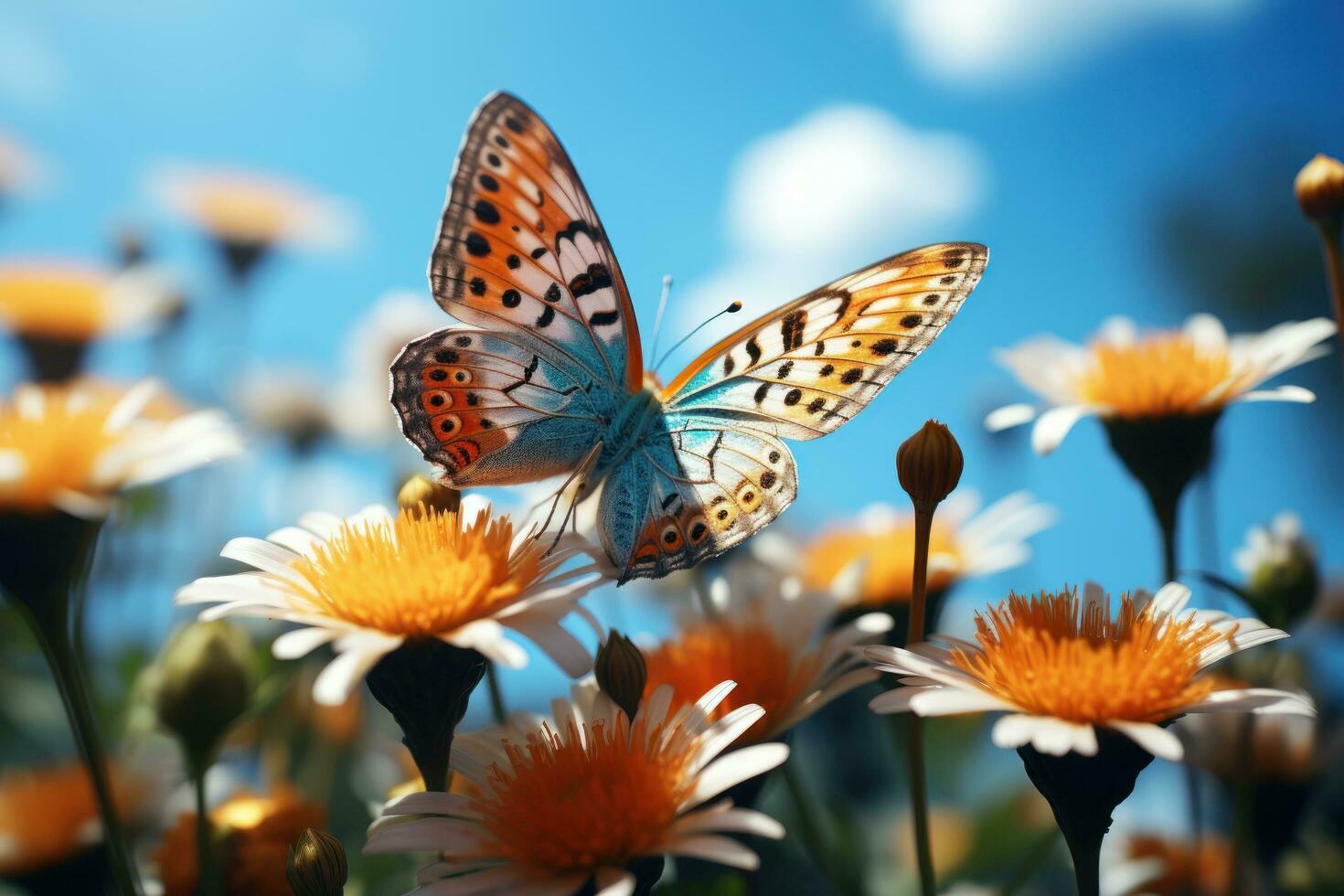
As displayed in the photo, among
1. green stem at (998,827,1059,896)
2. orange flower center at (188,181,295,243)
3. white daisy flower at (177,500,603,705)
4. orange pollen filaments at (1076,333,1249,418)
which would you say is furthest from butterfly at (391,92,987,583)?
orange flower center at (188,181,295,243)

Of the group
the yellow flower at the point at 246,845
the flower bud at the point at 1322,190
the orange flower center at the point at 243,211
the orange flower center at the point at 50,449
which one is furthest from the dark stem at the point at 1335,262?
the orange flower center at the point at 243,211

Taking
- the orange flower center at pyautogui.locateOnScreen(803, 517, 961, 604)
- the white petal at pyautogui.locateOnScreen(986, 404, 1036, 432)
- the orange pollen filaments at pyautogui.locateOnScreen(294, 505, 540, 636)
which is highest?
the white petal at pyautogui.locateOnScreen(986, 404, 1036, 432)

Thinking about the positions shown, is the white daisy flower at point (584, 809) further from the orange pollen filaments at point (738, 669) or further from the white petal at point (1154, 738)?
the white petal at point (1154, 738)

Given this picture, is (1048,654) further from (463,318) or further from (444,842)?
(463,318)

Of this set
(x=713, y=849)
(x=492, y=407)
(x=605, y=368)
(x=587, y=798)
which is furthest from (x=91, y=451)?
(x=713, y=849)

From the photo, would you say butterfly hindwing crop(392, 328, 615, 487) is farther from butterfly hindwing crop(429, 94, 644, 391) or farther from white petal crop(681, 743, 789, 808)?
white petal crop(681, 743, 789, 808)
